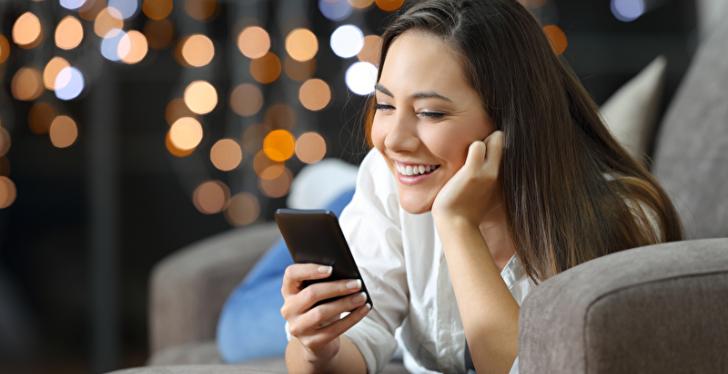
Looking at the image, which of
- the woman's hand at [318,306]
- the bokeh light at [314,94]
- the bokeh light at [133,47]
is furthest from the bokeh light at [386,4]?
the woman's hand at [318,306]

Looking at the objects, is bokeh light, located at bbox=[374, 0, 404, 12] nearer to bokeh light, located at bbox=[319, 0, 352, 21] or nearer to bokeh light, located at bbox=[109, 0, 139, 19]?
bokeh light, located at bbox=[319, 0, 352, 21]

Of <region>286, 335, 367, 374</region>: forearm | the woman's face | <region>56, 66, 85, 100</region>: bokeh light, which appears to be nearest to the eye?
the woman's face

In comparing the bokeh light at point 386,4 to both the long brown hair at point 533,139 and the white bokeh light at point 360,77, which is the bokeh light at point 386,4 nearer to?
the white bokeh light at point 360,77

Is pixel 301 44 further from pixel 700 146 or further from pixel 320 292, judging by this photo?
pixel 320 292

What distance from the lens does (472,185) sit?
1.43 meters

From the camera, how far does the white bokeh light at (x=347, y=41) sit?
3779 millimetres

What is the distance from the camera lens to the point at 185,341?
7.58ft

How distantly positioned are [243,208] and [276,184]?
0.50ft

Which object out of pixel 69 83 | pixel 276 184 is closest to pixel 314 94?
pixel 276 184

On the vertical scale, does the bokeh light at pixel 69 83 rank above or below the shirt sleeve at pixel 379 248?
above

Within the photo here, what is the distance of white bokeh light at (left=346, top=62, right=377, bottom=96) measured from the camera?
3.65m

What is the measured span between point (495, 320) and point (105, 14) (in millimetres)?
2586

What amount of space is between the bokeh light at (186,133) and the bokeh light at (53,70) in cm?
43

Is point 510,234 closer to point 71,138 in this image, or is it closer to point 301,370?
point 301,370
